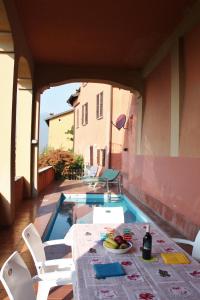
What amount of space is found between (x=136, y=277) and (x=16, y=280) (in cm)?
74

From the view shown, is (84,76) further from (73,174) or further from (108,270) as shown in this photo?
(108,270)

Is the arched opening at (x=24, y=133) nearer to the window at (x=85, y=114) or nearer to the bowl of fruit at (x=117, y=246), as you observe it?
the bowl of fruit at (x=117, y=246)

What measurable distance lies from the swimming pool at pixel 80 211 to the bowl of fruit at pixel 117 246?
2969 millimetres

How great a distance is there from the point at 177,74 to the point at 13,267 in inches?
204

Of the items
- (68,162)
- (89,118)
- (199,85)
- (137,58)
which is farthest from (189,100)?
(89,118)

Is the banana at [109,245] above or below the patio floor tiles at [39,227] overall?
above

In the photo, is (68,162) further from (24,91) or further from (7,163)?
(7,163)

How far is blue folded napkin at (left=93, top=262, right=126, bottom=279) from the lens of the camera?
1967 millimetres

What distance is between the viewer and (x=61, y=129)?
2578 centimetres

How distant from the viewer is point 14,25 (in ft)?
17.5

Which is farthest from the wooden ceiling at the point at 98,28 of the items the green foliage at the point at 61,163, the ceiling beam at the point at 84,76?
the green foliage at the point at 61,163

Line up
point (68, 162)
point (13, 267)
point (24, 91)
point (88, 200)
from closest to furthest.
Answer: point (13, 267) < point (24, 91) < point (88, 200) < point (68, 162)

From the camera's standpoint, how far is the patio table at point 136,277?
173cm

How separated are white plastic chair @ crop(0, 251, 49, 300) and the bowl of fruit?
67 centimetres
